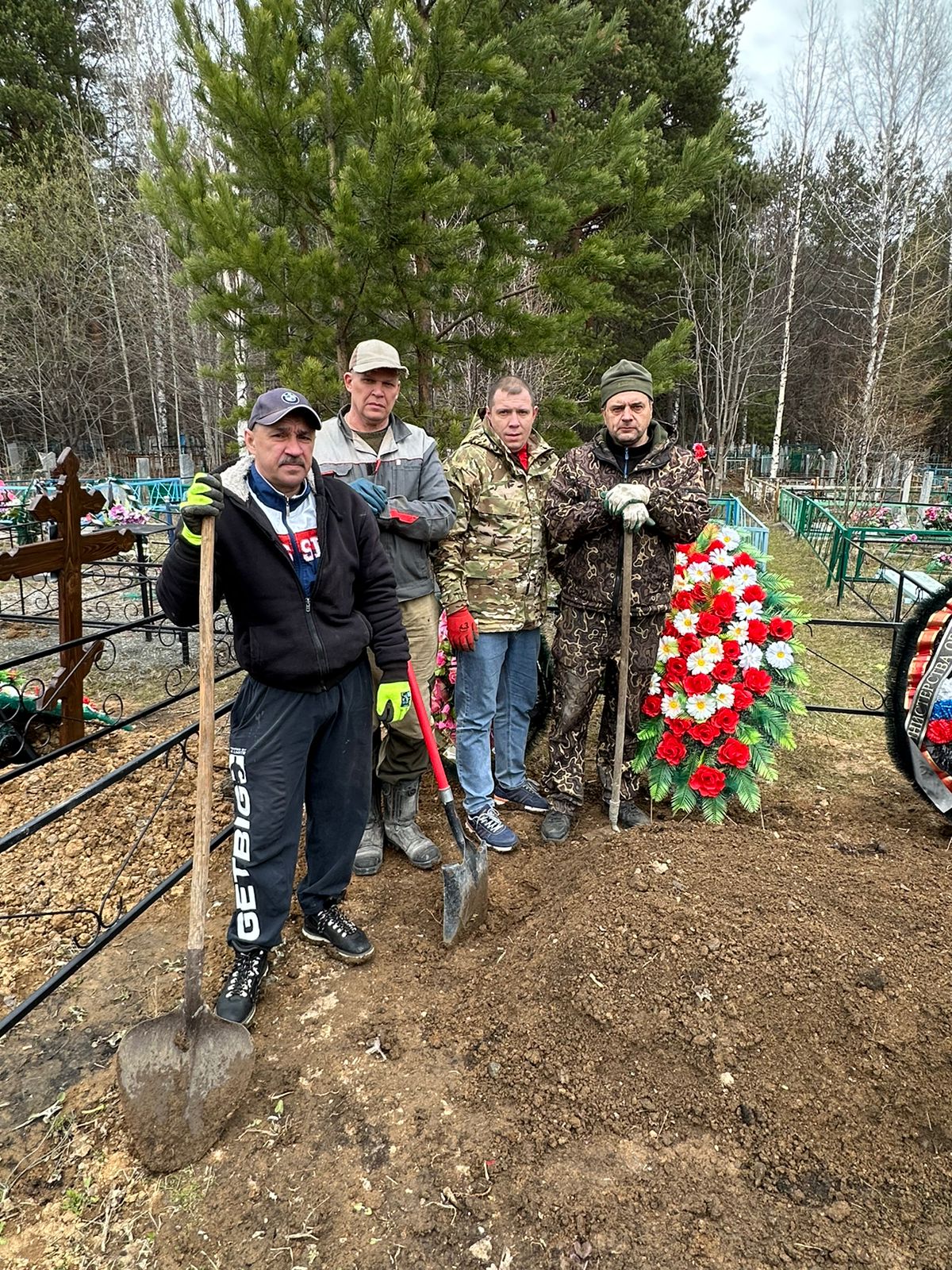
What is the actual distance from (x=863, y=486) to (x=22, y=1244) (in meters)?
15.3

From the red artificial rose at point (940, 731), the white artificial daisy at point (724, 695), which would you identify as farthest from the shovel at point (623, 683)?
the red artificial rose at point (940, 731)

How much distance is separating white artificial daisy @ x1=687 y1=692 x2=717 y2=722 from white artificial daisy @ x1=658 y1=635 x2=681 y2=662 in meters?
0.22

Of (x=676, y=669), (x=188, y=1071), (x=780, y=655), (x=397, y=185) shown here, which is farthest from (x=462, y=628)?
(x=397, y=185)

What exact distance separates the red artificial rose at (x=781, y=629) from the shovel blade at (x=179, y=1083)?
104 inches

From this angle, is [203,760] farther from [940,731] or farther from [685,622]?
[940,731]

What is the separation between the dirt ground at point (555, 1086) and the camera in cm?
165

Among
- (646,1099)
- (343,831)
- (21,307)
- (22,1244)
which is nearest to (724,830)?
(646,1099)

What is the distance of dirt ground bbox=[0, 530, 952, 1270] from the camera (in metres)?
1.65

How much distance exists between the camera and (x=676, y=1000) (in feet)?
7.13

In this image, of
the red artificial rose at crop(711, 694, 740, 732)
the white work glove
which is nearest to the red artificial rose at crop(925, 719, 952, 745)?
the red artificial rose at crop(711, 694, 740, 732)

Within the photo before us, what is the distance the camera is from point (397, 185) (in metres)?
4.21

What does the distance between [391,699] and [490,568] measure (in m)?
0.88

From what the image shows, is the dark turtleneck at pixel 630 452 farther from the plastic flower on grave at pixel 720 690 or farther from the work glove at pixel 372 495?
the work glove at pixel 372 495

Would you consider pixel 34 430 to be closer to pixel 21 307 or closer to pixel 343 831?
pixel 21 307
